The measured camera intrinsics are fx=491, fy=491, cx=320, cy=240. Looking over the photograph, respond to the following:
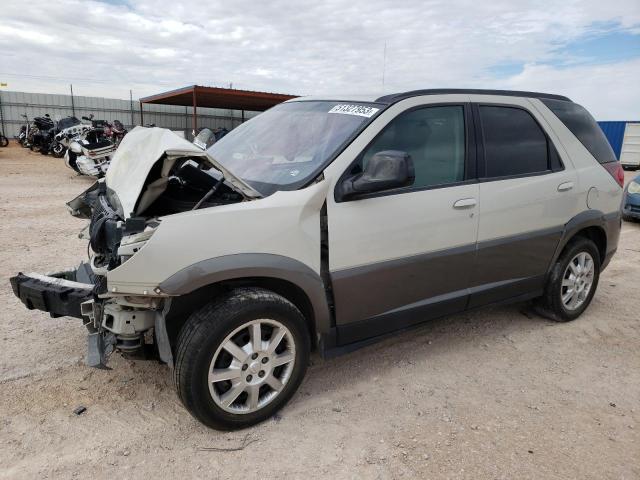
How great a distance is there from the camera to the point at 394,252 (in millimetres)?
3074

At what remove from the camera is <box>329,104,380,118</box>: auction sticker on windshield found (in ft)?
10.1

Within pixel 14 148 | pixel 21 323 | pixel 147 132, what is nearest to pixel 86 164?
pixel 21 323

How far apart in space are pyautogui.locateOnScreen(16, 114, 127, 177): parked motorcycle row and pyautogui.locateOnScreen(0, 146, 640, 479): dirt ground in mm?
4527

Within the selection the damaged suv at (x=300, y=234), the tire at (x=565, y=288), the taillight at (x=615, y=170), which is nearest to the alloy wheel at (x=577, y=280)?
the tire at (x=565, y=288)

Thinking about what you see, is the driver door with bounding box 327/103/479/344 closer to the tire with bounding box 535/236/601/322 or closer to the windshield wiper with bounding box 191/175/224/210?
the windshield wiper with bounding box 191/175/224/210

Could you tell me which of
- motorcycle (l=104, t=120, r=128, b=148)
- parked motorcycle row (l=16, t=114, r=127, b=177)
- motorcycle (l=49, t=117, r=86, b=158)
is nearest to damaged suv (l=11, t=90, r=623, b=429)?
parked motorcycle row (l=16, t=114, r=127, b=177)

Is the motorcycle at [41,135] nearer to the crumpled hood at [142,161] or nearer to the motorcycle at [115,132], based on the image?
the motorcycle at [115,132]

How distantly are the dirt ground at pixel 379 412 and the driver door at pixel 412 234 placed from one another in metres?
0.49

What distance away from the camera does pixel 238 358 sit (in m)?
2.66

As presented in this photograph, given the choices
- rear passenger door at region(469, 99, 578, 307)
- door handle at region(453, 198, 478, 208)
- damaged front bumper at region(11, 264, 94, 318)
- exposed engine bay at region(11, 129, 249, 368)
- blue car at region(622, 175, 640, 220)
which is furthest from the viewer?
blue car at region(622, 175, 640, 220)

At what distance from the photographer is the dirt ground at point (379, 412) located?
2.53 metres

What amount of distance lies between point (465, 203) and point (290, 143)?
1.25m

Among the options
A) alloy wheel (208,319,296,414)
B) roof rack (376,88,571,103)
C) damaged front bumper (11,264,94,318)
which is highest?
roof rack (376,88,571,103)

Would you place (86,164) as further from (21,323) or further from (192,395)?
(192,395)
